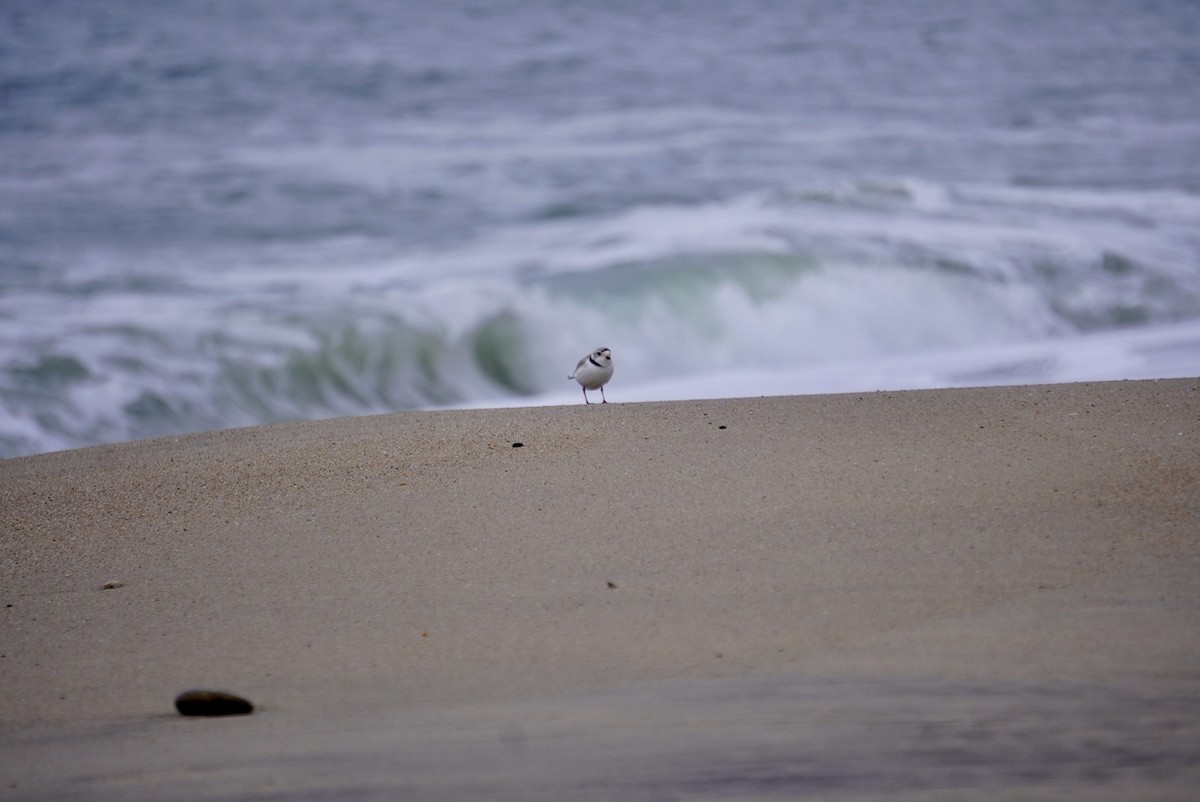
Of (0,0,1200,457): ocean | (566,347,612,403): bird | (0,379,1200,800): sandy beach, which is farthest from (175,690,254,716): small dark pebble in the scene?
(0,0,1200,457): ocean

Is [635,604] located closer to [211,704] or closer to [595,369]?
[211,704]

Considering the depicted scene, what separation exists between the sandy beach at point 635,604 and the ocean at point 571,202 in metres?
3.44

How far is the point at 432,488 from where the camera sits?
3.91m

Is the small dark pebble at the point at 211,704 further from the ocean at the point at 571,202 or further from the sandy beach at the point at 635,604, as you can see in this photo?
the ocean at the point at 571,202

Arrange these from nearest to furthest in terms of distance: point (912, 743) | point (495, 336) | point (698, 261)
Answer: point (912, 743), point (495, 336), point (698, 261)

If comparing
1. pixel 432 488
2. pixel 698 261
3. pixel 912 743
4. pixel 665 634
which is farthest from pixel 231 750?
pixel 698 261

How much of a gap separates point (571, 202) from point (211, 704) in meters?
10.6

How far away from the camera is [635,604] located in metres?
2.89

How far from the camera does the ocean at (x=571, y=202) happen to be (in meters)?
8.59

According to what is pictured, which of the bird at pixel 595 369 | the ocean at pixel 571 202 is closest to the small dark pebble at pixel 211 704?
the bird at pixel 595 369

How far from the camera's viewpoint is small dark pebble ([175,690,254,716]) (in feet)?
7.75

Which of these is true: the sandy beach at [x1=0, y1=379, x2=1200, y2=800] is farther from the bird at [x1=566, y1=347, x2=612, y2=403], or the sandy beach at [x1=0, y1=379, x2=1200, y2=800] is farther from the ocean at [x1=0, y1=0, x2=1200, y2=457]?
the ocean at [x1=0, y1=0, x2=1200, y2=457]

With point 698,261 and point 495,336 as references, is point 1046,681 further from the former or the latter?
point 698,261

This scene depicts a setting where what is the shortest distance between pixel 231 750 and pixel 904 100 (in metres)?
16.3
